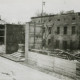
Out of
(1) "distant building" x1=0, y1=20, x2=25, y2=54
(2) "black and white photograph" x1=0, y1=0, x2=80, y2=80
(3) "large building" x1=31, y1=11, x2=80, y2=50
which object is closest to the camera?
(2) "black and white photograph" x1=0, y1=0, x2=80, y2=80

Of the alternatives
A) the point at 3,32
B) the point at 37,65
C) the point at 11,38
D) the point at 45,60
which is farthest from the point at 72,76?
the point at 3,32

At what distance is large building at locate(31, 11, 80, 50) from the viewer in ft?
104

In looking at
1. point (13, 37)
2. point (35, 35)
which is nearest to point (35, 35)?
point (35, 35)

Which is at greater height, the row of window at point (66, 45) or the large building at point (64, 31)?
the large building at point (64, 31)

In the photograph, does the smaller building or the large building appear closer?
the smaller building

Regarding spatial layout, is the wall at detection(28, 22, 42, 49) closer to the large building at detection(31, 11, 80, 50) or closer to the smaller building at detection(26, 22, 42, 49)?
the smaller building at detection(26, 22, 42, 49)

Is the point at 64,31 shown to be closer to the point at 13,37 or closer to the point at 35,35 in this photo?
the point at 13,37

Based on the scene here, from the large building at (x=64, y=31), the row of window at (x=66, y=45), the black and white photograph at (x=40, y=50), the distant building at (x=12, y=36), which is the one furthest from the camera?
the row of window at (x=66, y=45)

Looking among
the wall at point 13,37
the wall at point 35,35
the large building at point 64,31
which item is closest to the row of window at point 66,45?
the large building at point 64,31

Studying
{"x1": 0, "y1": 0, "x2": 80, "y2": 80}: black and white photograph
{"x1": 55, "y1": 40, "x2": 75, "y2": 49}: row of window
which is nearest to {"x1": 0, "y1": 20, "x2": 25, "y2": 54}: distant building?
{"x1": 0, "y1": 0, "x2": 80, "y2": 80}: black and white photograph

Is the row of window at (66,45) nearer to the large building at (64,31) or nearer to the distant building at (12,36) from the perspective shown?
the large building at (64,31)

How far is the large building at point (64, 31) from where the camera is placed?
31.8 m

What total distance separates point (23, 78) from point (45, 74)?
5.56 feet

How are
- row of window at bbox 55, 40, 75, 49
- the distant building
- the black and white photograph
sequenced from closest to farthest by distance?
the black and white photograph
the distant building
row of window at bbox 55, 40, 75, 49
